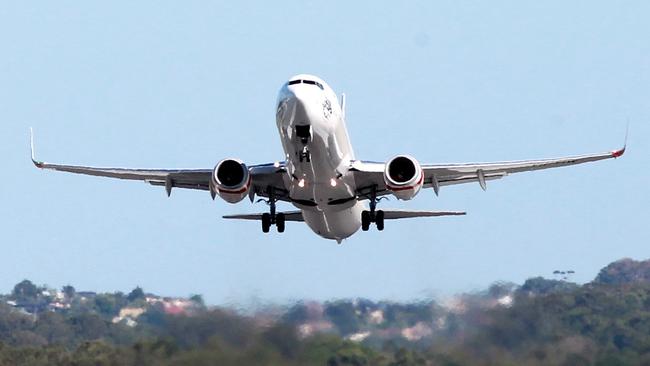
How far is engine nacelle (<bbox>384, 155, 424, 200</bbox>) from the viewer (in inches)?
1758

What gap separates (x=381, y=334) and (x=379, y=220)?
13.4ft

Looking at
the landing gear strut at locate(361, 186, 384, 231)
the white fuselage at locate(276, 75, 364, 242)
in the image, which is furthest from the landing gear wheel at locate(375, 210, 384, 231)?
the white fuselage at locate(276, 75, 364, 242)

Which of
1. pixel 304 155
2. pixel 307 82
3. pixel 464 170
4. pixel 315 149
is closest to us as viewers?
pixel 304 155

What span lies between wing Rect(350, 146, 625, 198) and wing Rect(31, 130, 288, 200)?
2347 millimetres

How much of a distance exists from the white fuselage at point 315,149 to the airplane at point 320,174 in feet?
0.09

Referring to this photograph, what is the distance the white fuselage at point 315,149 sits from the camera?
4256 centimetres

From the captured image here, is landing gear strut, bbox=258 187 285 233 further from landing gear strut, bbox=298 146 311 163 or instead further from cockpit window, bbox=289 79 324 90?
cockpit window, bbox=289 79 324 90

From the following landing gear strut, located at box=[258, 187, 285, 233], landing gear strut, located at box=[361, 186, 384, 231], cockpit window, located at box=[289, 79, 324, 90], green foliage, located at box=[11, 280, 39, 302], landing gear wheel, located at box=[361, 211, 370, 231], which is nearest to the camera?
cockpit window, located at box=[289, 79, 324, 90]

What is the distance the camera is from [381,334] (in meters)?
45.7

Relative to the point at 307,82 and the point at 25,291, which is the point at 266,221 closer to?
the point at 307,82

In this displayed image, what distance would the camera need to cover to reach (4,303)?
56.8 meters

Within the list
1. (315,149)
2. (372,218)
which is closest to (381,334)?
(372,218)

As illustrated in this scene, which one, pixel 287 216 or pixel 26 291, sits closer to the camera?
pixel 287 216

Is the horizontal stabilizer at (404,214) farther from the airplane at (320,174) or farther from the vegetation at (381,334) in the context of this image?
the vegetation at (381,334)
